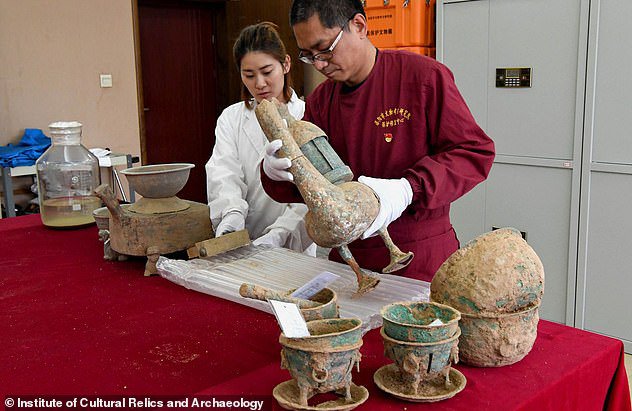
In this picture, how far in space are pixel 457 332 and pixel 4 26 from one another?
4672mm

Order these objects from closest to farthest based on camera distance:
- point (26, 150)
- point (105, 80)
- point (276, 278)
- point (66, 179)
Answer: point (276, 278) → point (66, 179) → point (26, 150) → point (105, 80)

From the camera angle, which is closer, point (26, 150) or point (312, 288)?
point (312, 288)

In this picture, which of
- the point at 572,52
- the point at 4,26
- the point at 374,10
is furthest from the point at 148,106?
the point at 572,52

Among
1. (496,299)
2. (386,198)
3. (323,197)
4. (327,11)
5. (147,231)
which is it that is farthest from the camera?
(147,231)

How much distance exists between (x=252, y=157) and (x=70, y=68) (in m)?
3.05

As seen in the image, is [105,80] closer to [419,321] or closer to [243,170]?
[243,170]

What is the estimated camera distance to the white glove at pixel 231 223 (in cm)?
237

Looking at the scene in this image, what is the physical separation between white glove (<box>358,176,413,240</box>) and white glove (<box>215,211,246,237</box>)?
92cm

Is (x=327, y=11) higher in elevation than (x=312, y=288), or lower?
higher

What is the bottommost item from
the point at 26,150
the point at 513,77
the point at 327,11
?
the point at 26,150

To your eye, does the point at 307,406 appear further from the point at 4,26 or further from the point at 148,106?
the point at 148,106

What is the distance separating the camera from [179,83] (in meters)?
6.35

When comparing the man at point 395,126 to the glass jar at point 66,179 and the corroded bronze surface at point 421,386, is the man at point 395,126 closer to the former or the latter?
the corroded bronze surface at point 421,386

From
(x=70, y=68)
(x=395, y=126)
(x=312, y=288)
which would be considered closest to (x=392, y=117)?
(x=395, y=126)
